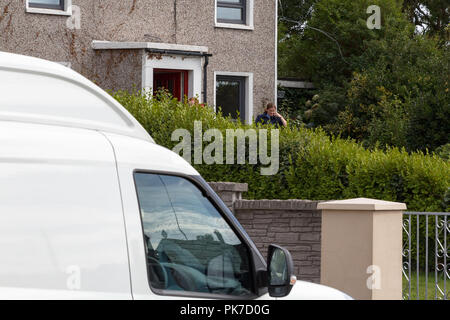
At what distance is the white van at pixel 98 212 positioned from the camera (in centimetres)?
322

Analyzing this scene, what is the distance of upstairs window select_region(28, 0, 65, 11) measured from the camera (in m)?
20.3

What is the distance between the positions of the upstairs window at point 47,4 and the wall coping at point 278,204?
1075 cm

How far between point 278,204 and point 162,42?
11.4 m

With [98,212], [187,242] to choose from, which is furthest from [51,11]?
[98,212]

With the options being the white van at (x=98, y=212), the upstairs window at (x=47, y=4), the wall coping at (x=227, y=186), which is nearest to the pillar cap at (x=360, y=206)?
the wall coping at (x=227, y=186)

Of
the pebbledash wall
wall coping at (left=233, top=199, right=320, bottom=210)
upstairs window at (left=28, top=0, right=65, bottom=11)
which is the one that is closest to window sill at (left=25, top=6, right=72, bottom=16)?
upstairs window at (left=28, top=0, right=65, bottom=11)

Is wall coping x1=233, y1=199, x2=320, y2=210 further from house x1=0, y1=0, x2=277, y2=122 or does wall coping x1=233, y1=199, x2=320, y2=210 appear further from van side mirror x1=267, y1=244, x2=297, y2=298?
house x1=0, y1=0, x2=277, y2=122

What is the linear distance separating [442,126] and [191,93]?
6.18 metres

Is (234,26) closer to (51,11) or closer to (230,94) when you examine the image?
(230,94)

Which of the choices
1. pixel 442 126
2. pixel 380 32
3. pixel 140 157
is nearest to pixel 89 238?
pixel 140 157

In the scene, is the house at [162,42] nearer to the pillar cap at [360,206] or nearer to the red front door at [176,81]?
the red front door at [176,81]

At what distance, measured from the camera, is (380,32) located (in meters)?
31.8

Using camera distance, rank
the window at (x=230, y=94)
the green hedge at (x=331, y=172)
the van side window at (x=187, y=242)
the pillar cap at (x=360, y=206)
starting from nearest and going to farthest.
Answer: the van side window at (x=187, y=242) < the pillar cap at (x=360, y=206) < the green hedge at (x=331, y=172) < the window at (x=230, y=94)
